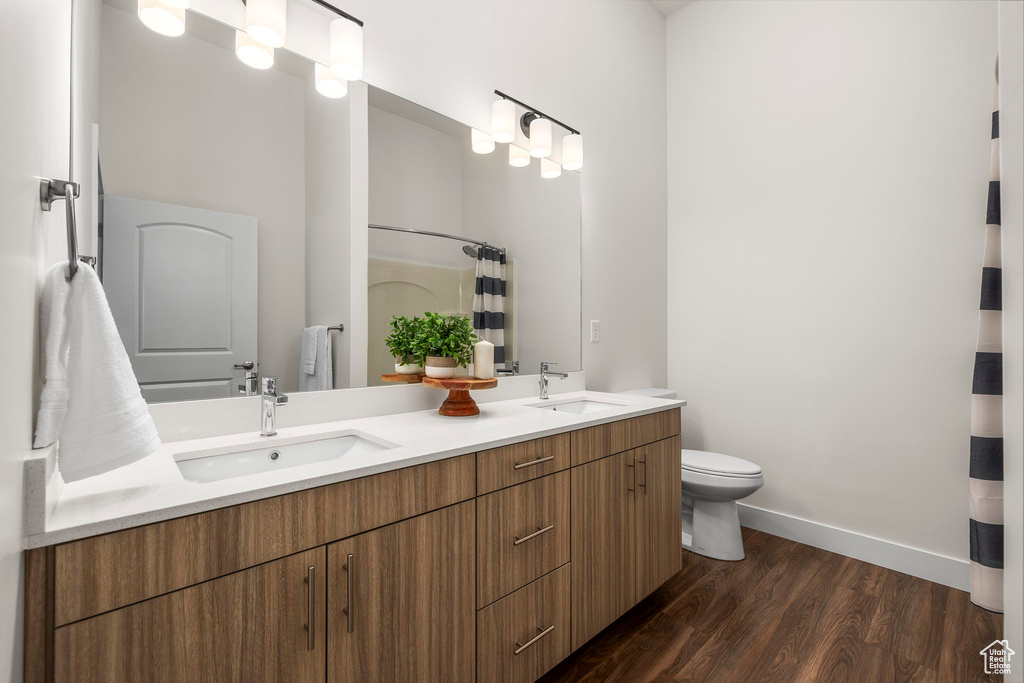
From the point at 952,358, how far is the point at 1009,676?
2.11m

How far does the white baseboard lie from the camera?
2.05 meters

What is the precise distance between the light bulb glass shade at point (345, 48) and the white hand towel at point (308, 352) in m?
0.80

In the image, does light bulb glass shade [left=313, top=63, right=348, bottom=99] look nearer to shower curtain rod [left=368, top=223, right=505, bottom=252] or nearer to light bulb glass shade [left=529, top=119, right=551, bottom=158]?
shower curtain rod [left=368, top=223, right=505, bottom=252]

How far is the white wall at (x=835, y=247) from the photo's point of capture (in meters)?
2.06

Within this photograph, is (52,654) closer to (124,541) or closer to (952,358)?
(124,541)

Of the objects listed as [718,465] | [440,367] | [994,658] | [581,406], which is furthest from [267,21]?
[994,658]

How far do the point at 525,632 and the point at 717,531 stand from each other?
4.40 ft

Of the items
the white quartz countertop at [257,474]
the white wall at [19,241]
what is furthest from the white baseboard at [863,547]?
the white wall at [19,241]

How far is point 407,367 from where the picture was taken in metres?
1.64

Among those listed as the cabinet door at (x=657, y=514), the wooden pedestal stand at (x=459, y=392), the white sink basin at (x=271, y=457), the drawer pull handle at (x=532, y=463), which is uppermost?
the wooden pedestal stand at (x=459, y=392)

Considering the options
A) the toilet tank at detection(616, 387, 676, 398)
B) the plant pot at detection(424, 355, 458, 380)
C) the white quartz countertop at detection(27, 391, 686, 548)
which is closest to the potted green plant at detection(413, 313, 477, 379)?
the plant pot at detection(424, 355, 458, 380)

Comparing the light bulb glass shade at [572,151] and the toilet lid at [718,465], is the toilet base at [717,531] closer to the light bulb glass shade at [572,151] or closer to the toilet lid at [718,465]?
the toilet lid at [718,465]

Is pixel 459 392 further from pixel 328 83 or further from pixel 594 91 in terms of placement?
pixel 594 91

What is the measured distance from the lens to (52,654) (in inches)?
27.1
